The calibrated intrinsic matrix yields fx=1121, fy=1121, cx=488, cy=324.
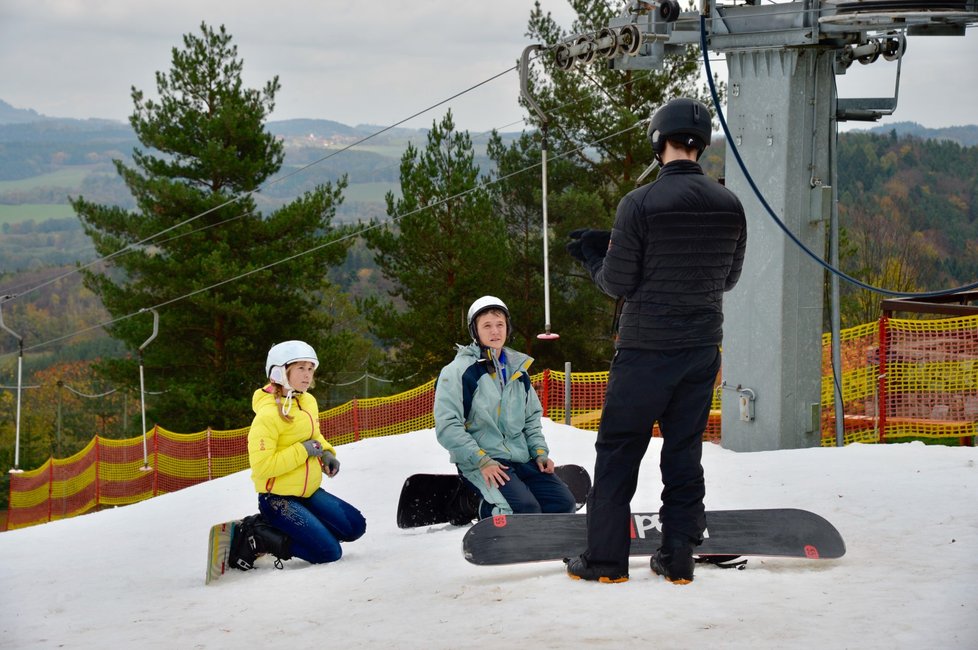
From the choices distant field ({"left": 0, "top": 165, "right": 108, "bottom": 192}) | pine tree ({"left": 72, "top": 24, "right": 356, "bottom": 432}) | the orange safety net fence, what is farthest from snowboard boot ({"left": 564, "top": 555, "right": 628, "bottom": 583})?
distant field ({"left": 0, "top": 165, "right": 108, "bottom": 192})

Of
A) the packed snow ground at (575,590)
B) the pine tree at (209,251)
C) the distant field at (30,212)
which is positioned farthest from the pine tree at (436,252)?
the distant field at (30,212)

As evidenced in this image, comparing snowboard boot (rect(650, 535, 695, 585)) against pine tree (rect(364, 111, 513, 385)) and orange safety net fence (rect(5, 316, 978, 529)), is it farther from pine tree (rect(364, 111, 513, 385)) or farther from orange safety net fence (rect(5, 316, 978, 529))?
pine tree (rect(364, 111, 513, 385))

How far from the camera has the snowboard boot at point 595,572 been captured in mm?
4773

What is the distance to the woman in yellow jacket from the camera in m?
6.24

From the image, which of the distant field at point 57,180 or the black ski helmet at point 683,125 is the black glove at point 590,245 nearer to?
the black ski helmet at point 683,125

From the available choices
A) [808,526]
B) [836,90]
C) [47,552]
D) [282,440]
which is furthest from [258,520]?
[836,90]

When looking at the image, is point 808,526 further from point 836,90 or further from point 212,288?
point 212,288

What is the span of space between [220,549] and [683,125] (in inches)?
136

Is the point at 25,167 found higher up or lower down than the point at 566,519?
higher up

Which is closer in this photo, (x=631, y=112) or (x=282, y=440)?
(x=282, y=440)

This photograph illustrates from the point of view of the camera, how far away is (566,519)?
17.6 ft

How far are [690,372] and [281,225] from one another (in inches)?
1041

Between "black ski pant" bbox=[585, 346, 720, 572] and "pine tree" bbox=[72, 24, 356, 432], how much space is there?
2446 centimetres

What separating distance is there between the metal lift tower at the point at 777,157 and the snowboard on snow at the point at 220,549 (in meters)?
5.22
